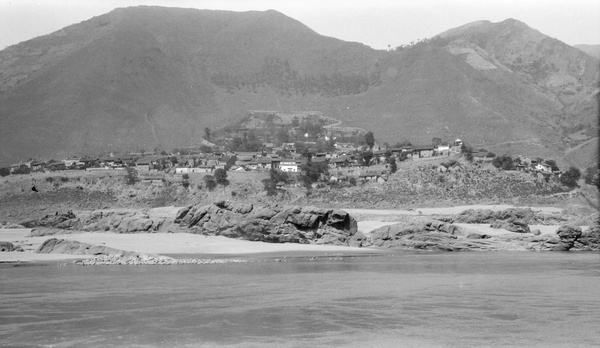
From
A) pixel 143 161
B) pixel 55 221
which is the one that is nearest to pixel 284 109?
pixel 143 161

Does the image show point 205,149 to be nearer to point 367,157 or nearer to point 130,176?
point 130,176

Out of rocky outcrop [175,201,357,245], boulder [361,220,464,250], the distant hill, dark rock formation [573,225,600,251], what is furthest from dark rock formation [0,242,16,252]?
the distant hill

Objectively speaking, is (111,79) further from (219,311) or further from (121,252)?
(219,311)

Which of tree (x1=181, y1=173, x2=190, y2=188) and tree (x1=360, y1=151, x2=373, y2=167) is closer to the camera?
tree (x1=181, y1=173, x2=190, y2=188)

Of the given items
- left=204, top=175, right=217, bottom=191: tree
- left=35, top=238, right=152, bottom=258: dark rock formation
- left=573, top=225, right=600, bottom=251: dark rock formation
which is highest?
left=35, top=238, right=152, bottom=258: dark rock formation

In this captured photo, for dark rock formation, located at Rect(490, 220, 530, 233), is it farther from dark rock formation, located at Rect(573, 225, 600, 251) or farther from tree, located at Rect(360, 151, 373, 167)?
tree, located at Rect(360, 151, 373, 167)
